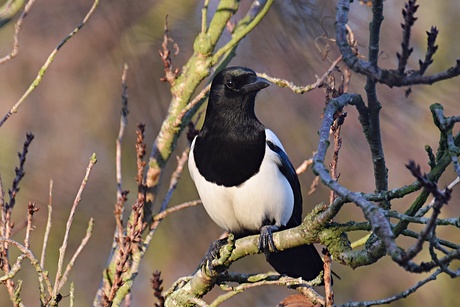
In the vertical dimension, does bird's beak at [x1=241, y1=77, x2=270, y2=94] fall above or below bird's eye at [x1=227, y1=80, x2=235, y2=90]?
below

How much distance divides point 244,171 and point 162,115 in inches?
77.6

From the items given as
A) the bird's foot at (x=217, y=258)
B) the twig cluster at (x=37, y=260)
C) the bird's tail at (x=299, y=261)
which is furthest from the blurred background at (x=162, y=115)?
the twig cluster at (x=37, y=260)

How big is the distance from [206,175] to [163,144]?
0.25 metres

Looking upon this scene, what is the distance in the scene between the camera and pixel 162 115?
5539mm

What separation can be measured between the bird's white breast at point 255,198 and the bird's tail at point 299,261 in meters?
0.17

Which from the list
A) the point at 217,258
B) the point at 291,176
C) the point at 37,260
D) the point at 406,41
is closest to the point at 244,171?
the point at 291,176

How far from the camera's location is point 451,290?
5688mm

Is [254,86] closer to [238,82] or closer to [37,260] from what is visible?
[238,82]

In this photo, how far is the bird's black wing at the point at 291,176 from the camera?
378 cm

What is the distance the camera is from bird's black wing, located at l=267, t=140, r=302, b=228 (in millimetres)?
3777

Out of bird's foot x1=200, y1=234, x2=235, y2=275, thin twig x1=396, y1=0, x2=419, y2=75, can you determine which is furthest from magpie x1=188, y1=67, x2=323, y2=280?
thin twig x1=396, y1=0, x2=419, y2=75

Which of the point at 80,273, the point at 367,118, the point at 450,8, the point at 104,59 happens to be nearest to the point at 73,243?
the point at 80,273

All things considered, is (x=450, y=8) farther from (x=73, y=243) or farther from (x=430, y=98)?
(x=73, y=243)

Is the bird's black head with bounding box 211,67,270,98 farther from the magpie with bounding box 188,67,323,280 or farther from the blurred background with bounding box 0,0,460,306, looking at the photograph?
the blurred background with bounding box 0,0,460,306
